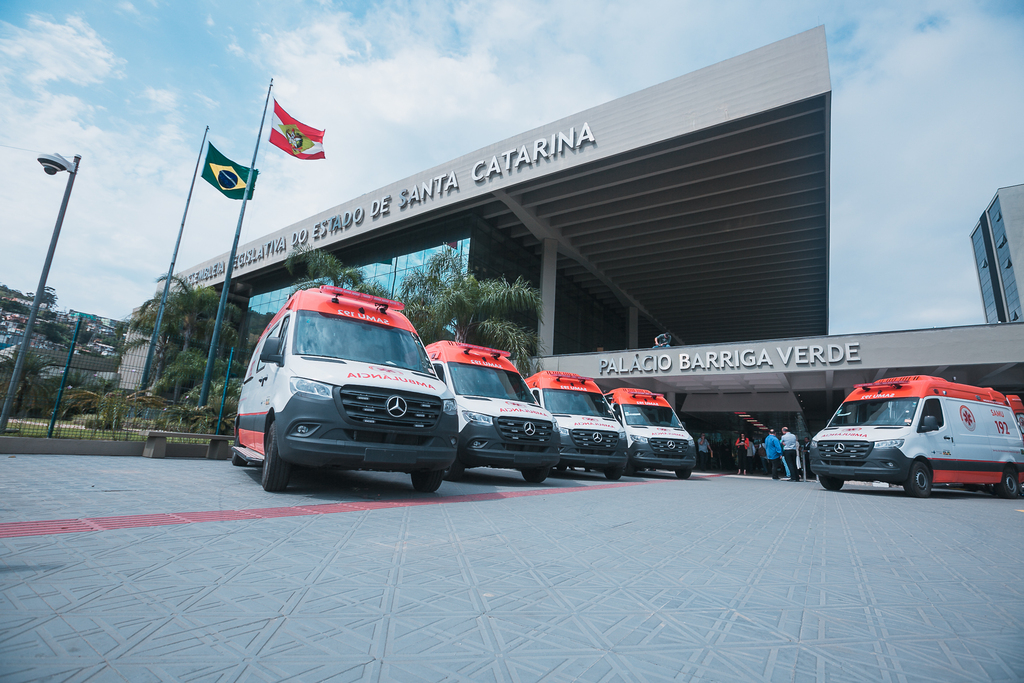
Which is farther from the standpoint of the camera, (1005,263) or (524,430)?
(1005,263)

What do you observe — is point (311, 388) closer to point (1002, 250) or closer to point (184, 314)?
point (184, 314)

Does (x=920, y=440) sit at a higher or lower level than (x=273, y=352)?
lower

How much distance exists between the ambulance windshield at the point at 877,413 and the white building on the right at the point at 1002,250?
45086 millimetres

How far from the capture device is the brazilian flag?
19.9 meters

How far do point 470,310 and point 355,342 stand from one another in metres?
11.4

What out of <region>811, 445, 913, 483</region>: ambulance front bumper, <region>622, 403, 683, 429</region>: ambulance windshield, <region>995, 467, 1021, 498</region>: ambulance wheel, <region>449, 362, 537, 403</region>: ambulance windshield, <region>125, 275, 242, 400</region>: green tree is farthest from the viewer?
<region>125, 275, 242, 400</region>: green tree

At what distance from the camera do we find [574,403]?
1245 centimetres

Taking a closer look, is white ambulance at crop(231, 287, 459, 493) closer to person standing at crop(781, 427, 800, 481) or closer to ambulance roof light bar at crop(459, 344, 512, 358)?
ambulance roof light bar at crop(459, 344, 512, 358)

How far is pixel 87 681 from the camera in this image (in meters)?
1.65

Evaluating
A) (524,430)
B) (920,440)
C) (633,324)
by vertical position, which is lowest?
(524,430)

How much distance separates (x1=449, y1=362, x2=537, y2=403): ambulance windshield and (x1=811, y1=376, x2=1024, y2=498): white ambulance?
6.68 meters

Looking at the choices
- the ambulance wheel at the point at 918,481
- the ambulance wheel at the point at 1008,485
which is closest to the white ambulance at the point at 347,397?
the ambulance wheel at the point at 918,481

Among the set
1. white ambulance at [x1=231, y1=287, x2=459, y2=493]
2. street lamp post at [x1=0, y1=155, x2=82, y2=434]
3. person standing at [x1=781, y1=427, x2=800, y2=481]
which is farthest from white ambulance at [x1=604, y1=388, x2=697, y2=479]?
street lamp post at [x1=0, y1=155, x2=82, y2=434]

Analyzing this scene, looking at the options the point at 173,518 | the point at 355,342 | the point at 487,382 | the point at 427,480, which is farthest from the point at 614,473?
the point at 173,518
